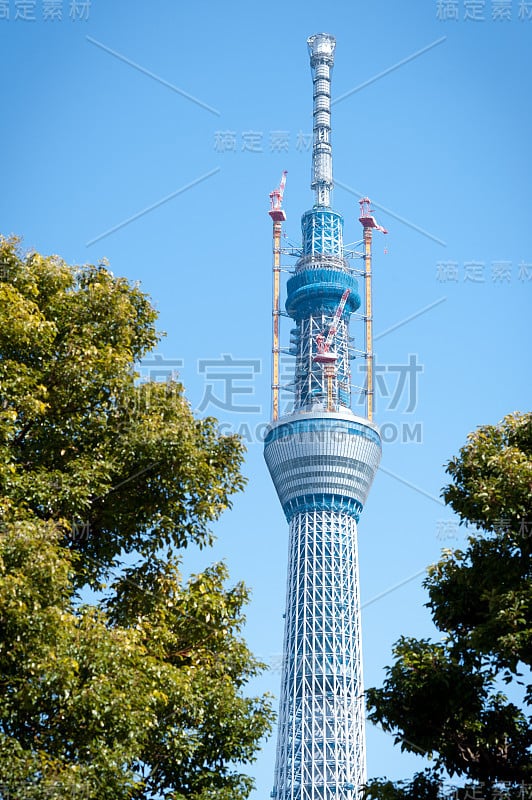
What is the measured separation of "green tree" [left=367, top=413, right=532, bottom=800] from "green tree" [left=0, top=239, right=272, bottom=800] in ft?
9.74

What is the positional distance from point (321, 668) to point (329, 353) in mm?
34268

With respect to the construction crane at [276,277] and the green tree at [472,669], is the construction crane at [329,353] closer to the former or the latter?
the construction crane at [276,277]

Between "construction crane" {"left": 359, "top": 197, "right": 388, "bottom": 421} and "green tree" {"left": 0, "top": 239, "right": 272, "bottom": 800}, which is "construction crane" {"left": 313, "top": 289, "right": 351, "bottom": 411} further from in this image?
"green tree" {"left": 0, "top": 239, "right": 272, "bottom": 800}

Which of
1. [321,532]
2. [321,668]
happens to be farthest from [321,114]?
[321,668]

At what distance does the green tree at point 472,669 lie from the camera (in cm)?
2186

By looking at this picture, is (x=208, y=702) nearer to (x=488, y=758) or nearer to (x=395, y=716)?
(x=395, y=716)

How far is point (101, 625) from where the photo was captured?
1875 cm

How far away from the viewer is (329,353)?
140m

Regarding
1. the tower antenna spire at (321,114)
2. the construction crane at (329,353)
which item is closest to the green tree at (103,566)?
the construction crane at (329,353)

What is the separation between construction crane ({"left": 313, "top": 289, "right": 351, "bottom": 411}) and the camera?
5423 inches

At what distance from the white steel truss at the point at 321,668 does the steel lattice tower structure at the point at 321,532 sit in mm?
105

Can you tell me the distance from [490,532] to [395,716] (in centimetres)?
369

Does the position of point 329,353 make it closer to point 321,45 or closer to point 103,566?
point 321,45

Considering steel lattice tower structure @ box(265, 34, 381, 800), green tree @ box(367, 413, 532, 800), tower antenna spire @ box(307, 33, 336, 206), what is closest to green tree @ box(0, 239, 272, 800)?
green tree @ box(367, 413, 532, 800)
